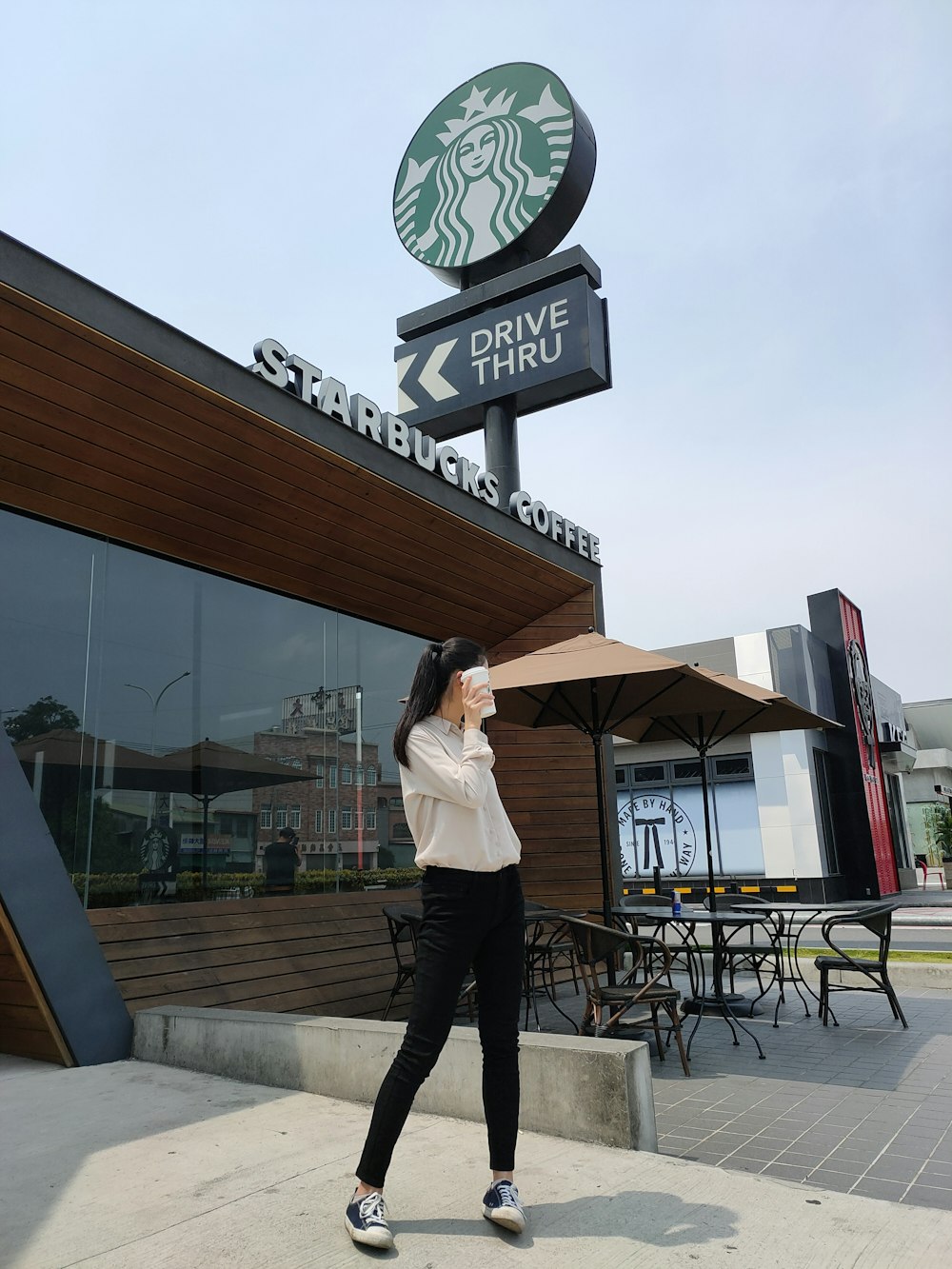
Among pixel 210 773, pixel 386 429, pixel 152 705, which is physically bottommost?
pixel 210 773

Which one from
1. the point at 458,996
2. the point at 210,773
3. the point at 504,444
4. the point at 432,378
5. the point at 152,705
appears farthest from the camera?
the point at 432,378

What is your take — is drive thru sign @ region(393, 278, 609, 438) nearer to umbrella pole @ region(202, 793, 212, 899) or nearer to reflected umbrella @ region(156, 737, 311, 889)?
reflected umbrella @ region(156, 737, 311, 889)

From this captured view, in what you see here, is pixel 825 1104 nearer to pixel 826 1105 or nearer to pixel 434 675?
pixel 826 1105

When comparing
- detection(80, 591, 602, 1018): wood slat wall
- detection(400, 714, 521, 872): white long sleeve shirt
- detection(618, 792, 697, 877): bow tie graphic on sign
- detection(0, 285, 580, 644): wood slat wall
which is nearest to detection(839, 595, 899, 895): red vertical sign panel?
detection(618, 792, 697, 877): bow tie graphic on sign

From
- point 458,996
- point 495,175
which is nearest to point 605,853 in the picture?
point 458,996

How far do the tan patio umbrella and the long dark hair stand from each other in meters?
2.51

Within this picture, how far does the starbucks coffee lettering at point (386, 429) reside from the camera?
6.91 m

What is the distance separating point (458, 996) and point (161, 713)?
5.30 meters

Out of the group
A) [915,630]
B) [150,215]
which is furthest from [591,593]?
[915,630]

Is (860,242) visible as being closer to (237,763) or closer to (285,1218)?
(237,763)

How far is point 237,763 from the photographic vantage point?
7547 mm

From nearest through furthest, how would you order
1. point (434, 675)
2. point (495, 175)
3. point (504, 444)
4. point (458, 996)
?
point (458, 996), point (434, 675), point (504, 444), point (495, 175)

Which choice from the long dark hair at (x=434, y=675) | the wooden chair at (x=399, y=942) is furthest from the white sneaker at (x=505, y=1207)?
the wooden chair at (x=399, y=942)

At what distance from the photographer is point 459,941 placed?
2.29m
